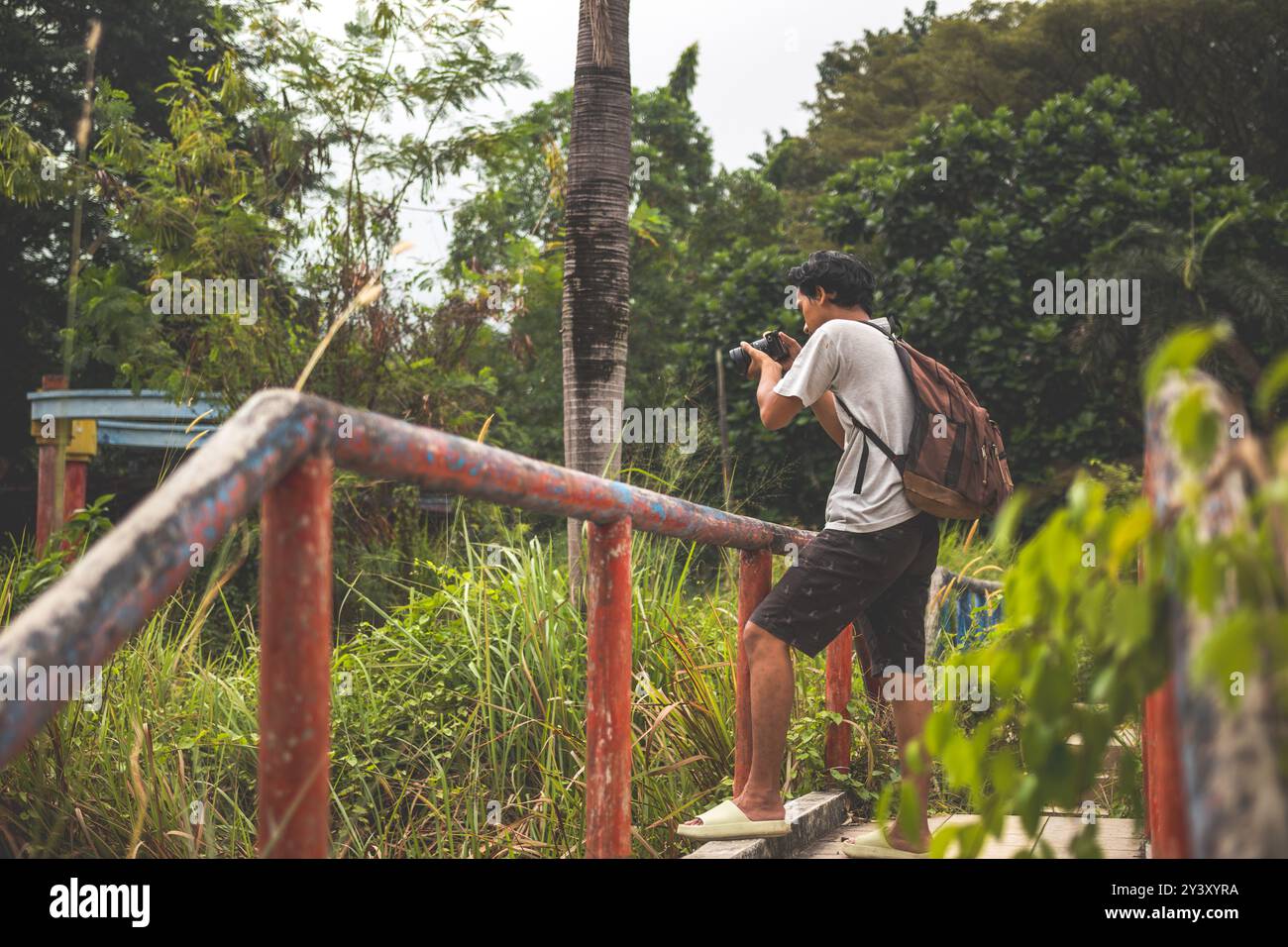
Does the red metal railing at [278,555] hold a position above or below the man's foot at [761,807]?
above

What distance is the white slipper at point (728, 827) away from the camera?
2992 mm

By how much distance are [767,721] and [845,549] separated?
19.5 inches

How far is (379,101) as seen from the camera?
980 centimetres

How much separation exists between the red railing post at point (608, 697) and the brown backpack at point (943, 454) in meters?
1.26

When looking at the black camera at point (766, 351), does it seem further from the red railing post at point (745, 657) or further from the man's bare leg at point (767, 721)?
the man's bare leg at point (767, 721)

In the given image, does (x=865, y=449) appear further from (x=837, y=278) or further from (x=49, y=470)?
(x=49, y=470)

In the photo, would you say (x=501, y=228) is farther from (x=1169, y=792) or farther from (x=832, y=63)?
(x=1169, y=792)
